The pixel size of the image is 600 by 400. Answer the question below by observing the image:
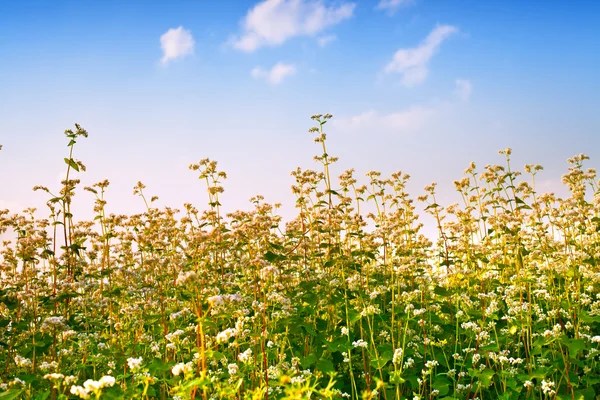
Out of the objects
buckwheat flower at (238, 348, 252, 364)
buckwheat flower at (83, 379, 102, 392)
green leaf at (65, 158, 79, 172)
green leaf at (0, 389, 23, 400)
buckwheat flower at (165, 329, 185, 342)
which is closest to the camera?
buckwheat flower at (83, 379, 102, 392)

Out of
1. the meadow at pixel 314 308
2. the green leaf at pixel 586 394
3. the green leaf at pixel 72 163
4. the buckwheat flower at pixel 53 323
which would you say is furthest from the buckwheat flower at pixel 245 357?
the green leaf at pixel 72 163

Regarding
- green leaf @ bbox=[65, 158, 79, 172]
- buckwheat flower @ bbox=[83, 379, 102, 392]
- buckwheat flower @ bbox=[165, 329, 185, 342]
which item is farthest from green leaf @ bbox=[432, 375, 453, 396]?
green leaf @ bbox=[65, 158, 79, 172]

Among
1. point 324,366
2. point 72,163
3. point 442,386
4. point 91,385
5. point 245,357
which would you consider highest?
point 72,163

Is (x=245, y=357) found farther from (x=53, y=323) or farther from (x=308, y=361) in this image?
(x=53, y=323)

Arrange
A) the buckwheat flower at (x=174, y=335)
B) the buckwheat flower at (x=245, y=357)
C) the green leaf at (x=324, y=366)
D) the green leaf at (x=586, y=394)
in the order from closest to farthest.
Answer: the buckwheat flower at (x=245, y=357)
the buckwheat flower at (x=174, y=335)
the green leaf at (x=324, y=366)
the green leaf at (x=586, y=394)

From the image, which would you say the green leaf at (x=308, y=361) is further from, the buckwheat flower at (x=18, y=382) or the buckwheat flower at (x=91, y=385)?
the buckwheat flower at (x=18, y=382)

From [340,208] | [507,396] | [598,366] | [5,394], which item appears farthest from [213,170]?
[598,366]

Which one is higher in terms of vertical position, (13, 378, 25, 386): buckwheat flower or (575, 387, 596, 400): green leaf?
(13, 378, 25, 386): buckwheat flower

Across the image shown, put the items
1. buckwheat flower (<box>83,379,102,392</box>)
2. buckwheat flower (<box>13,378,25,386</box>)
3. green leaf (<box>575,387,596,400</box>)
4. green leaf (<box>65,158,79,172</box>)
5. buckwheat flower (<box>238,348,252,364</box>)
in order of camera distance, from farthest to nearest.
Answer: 1. green leaf (<box>65,158,79,172</box>)
2. green leaf (<box>575,387,596,400</box>)
3. buckwheat flower (<box>238,348,252,364</box>)
4. buckwheat flower (<box>13,378,25,386</box>)
5. buckwheat flower (<box>83,379,102,392</box>)

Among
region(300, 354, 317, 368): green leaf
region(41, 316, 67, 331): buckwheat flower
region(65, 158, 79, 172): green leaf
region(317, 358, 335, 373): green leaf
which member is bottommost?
region(317, 358, 335, 373): green leaf

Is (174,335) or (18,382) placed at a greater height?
→ (174,335)

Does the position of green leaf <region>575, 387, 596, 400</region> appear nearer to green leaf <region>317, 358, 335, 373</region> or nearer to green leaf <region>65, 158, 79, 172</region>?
green leaf <region>317, 358, 335, 373</region>

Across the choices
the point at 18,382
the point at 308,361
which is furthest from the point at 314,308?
the point at 18,382

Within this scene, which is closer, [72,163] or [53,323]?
[53,323]
